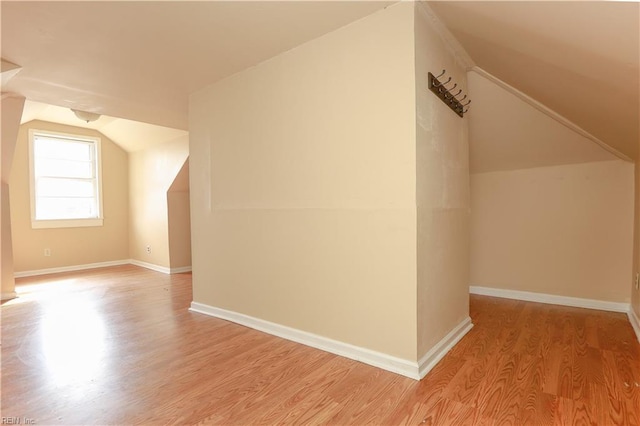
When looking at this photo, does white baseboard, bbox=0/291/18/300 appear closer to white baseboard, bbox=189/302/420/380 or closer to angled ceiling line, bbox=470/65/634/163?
white baseboard, bbox=189/302/420/380

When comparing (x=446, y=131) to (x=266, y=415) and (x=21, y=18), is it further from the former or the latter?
(x=21, y=18)

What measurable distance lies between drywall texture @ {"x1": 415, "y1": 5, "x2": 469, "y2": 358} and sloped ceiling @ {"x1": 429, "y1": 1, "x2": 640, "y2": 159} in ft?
0.67

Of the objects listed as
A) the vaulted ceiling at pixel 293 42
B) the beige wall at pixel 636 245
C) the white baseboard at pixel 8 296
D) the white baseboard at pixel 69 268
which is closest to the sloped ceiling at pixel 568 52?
the vaulted ceiling at pixel 293 42

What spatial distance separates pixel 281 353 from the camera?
219 cm

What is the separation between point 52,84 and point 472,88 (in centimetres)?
374

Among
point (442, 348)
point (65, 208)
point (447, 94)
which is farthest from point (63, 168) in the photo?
point (442, 348)

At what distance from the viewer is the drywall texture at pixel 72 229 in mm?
5059

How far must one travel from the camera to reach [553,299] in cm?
320

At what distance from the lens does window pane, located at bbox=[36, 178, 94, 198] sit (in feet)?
17.4

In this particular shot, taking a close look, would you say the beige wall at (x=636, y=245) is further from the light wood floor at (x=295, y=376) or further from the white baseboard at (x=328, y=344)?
the white baseboard at (x=328, y=344)

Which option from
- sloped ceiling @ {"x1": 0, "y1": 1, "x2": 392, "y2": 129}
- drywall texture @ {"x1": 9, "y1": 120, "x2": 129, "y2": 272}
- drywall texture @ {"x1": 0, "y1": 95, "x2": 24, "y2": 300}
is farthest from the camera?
drywall texture @ {"x1": 9, "y1": 120, "x2": 129, "y2": 272}

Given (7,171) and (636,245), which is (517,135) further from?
(7,171)

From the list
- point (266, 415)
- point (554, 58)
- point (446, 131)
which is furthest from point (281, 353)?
point (554, 58)

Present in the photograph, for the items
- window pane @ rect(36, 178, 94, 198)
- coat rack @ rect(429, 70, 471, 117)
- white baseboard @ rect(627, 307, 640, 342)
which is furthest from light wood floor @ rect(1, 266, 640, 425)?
window pane @ rect(36, 178, 94, 198)
